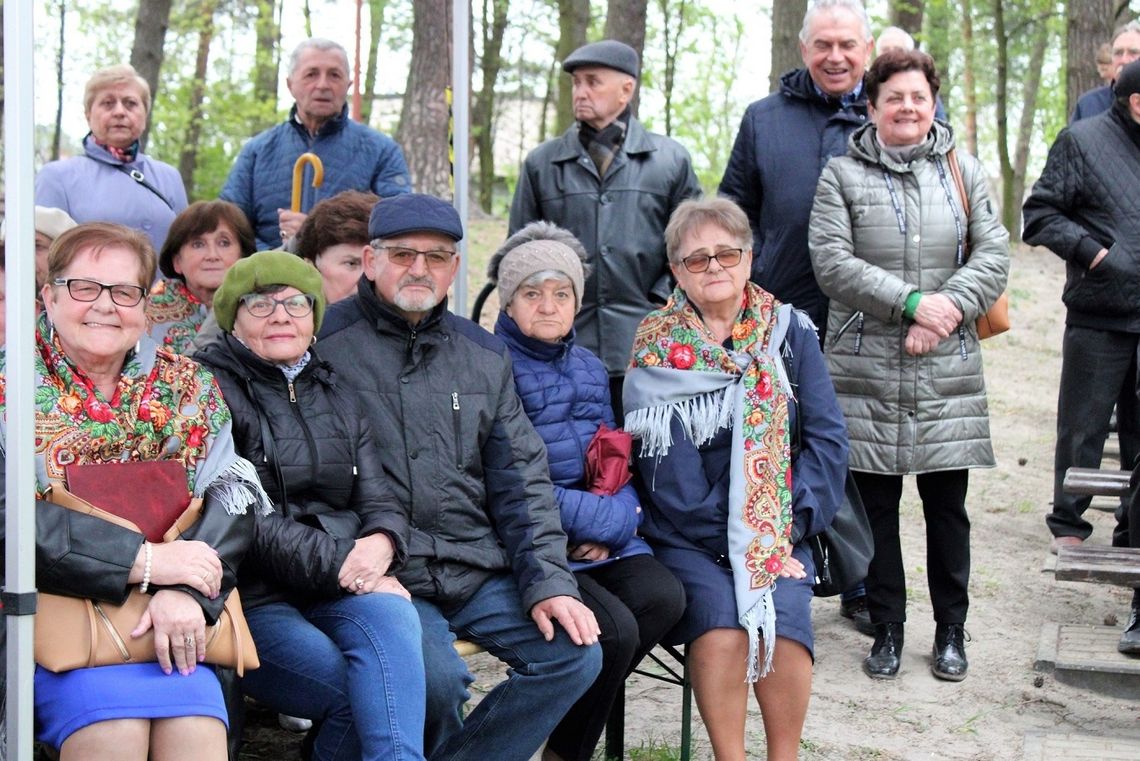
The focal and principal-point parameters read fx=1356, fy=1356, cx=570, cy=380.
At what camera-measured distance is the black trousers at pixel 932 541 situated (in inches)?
192

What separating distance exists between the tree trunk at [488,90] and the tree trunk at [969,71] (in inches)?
294

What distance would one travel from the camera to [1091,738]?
4484 mm


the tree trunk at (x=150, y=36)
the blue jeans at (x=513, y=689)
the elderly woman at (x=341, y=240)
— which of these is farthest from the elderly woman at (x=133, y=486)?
the tree trunk at (x=150, y=36)

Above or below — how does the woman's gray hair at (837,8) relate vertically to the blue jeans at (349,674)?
above

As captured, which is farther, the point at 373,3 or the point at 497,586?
the point at 373,3

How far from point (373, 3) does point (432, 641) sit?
18467 mm

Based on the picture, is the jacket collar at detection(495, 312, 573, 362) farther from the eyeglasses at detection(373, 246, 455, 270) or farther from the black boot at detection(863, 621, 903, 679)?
the black boot at detection(863, 621, 903, 679)

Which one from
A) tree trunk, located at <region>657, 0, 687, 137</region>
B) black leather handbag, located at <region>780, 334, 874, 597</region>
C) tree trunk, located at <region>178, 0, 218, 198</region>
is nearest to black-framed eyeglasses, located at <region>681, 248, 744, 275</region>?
black leather handbag, located at <region>780, 334, 874, 597</region>

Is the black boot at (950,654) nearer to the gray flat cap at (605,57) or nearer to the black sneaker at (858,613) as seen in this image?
the black sneaker at (858,613)

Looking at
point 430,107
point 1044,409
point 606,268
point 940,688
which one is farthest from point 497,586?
point 1044,409

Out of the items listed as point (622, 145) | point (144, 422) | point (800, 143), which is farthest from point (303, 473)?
point (800, 143)

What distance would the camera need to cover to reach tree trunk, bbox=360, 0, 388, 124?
811 inches

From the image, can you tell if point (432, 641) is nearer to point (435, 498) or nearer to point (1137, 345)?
point (435, 498)

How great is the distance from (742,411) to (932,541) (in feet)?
4.48
